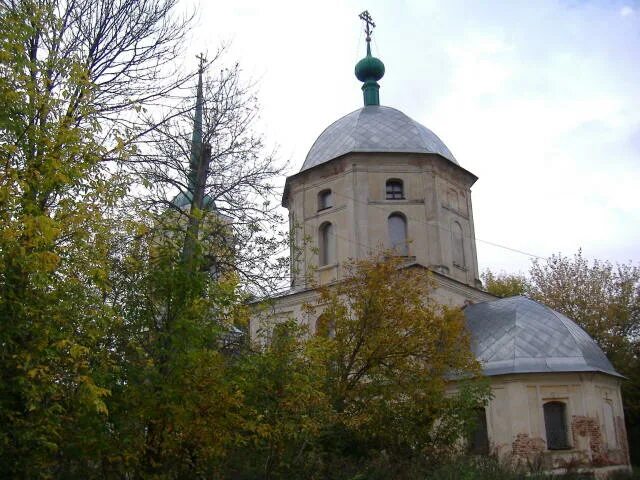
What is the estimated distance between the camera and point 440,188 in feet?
71.7

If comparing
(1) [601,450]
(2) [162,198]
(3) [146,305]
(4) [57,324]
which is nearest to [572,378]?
(1) [601,450]

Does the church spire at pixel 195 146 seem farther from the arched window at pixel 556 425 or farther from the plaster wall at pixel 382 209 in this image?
the arched window at pixel 556 425

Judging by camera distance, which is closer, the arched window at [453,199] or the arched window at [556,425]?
the arched window at [556,425]

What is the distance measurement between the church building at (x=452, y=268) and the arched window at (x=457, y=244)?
0.12 feet

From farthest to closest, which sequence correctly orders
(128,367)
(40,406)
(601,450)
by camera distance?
(601,450)
(128,367)
(40,406)

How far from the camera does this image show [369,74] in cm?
2591

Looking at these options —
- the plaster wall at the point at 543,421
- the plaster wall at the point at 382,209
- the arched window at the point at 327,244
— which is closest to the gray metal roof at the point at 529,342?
the plaster wall at the point at 543,421

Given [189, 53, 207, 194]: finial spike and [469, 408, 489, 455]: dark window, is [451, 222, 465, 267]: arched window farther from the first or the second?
[189, 53, 207, 194]: finial spike

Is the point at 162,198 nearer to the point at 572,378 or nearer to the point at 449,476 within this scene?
the point at 449,476

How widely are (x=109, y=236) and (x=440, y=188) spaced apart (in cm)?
1624

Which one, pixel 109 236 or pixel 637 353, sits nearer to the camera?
pixel 109 236

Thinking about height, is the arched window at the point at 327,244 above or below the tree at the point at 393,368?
above

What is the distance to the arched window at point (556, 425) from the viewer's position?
1752 centimetres

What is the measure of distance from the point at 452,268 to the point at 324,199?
4.62 metres
